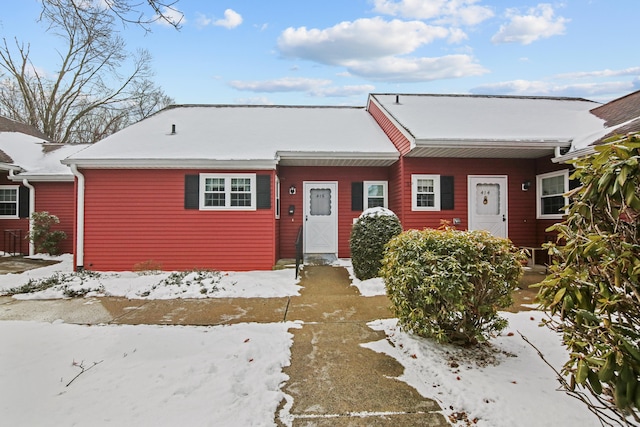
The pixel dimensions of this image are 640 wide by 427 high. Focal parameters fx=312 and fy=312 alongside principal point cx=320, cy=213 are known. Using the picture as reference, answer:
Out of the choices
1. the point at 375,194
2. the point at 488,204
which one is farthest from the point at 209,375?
the point at 488,204

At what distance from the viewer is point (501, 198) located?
28.0 feet

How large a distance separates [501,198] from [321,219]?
5.02 m

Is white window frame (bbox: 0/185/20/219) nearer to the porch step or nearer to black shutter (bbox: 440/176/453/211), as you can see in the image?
the porch step

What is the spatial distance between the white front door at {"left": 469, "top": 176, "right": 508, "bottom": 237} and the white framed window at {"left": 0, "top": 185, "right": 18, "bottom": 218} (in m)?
14.7

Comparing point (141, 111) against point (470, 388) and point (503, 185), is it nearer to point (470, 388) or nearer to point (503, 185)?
point (503, 185)

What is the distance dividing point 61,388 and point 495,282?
411cm

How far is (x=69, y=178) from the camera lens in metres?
10.6

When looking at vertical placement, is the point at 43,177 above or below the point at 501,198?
above

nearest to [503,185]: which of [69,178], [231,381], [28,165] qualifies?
[231,381]

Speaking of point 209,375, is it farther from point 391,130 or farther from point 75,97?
point 75,97

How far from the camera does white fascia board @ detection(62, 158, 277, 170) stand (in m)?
7.53

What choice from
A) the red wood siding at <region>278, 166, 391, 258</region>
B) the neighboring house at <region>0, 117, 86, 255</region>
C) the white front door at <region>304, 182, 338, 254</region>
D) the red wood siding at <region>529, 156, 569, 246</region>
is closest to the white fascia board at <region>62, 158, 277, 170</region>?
the red wood siding at <region>278, 166, 391, 258</region>

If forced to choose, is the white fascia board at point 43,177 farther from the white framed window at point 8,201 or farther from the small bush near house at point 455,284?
the small bush near house at point 455,284

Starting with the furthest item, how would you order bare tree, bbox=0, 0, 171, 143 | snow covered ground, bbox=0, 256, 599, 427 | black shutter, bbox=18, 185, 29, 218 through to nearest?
bare tree, bbox=0, 0, 171, 143 → black shutter, bbox=18, 185, 29, 218 → snow covered ground, bbox=0, 256, 599, 427
